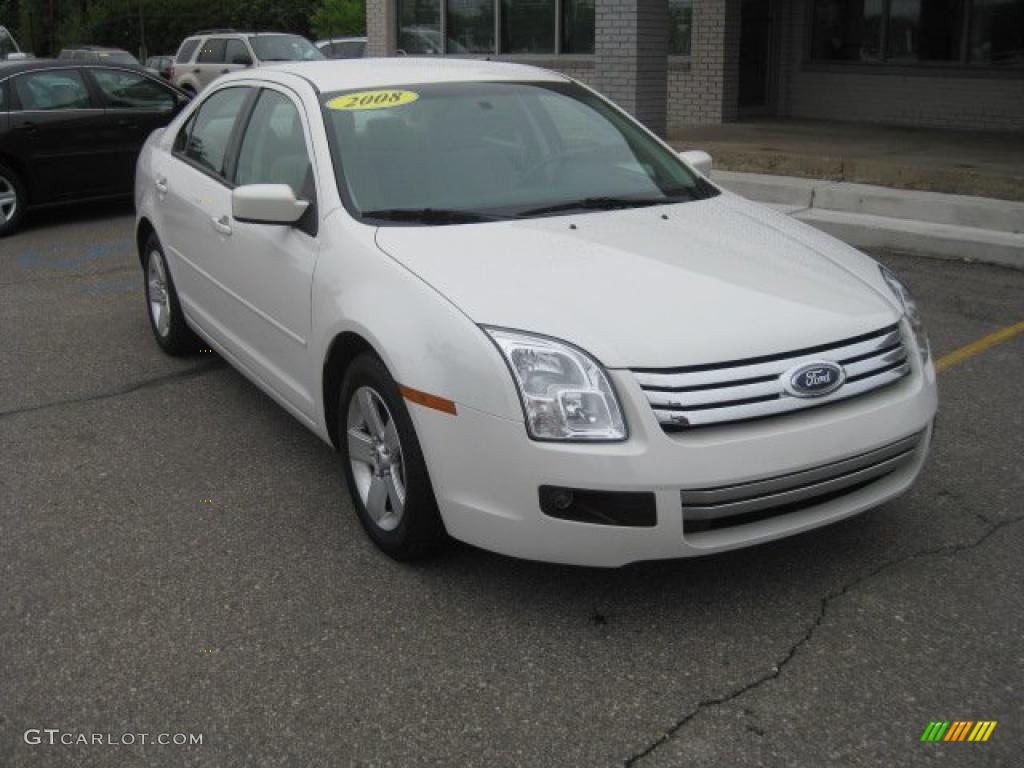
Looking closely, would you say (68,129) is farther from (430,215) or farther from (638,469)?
(638,469)

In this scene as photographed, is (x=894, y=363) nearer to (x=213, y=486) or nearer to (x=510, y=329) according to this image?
(x=510, y=329)

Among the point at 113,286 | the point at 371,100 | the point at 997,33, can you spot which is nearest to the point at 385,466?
the point at 371,100

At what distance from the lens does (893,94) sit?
47.7 feet

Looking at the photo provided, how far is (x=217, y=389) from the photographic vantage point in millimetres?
5848

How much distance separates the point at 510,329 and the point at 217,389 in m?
2.95

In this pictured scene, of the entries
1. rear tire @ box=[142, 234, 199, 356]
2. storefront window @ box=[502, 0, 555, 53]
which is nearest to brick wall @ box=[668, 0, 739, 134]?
storefront window @ box=[502, 0, 555, 53]

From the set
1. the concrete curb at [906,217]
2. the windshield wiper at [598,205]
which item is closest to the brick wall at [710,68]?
the concrete curb at [906,217]

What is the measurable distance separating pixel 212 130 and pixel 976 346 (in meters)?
4.12

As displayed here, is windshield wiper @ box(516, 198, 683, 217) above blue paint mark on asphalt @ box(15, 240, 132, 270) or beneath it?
above

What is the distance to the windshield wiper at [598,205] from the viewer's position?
4.26 m

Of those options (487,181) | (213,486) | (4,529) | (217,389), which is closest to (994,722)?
(487,181)

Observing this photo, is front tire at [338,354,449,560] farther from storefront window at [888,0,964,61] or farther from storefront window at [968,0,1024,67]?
storefront window at [888,0,964,61]

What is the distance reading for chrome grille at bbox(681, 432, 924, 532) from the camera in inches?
126

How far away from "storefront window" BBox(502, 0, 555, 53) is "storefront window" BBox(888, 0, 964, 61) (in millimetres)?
5025
